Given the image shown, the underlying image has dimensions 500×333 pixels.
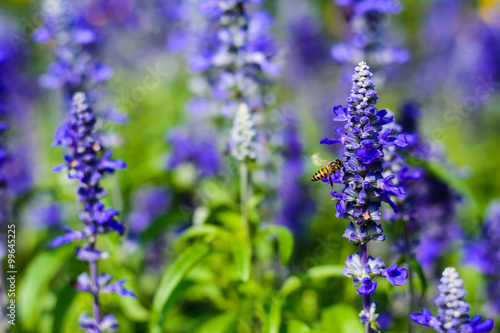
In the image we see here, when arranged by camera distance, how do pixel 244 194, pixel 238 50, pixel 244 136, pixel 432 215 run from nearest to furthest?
pixel 244 136
pixel 244 194
pixel 238 50
pixel 432 215

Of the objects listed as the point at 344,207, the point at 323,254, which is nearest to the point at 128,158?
the point at 323,254

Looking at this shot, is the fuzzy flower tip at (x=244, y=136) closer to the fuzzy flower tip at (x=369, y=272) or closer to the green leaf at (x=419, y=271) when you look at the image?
the green leaf at (x=419, y=271)

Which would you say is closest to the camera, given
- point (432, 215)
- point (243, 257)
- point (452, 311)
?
point (452, 311)

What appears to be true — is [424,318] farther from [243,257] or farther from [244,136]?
[244,136]

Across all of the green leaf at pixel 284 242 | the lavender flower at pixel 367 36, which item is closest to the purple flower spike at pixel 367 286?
the green leaf at pixel 284 242

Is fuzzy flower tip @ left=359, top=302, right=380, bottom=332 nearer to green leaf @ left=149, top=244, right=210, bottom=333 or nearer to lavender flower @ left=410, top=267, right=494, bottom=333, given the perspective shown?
lavender flower @ left=410, top=267, right=494, bottom=333

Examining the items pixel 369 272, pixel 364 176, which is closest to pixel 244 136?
pixel 364 176
